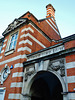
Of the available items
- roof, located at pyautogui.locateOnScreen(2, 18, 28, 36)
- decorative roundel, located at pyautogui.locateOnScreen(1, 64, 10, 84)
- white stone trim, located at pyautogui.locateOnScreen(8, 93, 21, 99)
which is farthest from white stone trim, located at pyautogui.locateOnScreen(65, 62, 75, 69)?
roof, located at pyautogui.locateOnScreen(2, 18, 28, 36)

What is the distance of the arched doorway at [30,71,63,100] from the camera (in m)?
8.41

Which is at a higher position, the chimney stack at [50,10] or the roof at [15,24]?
the chimney stack at [50,10]

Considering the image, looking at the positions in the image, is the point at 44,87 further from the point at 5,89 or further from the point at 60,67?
the point at 60,67

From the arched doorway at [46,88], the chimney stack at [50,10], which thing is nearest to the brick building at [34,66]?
the arched doorway at [46,88]

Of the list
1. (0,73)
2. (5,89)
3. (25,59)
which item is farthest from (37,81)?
(0,73)

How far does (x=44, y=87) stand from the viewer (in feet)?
31.0

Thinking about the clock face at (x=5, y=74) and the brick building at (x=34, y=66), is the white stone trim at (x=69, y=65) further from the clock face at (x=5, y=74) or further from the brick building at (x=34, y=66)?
the clock face at (x=5, y=74)

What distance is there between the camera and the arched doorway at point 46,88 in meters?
8.41

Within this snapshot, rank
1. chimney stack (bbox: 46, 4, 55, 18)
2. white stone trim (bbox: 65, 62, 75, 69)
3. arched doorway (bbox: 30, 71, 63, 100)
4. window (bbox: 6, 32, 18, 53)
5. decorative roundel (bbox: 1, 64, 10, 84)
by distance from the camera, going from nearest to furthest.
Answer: white stone trim (bbox: 65, 62, 75, 69) < arched doorway (bbox: 30, 71, 63, 100) < decorative roundel (bbox: 1, 64, 10, 84) < window (bbox: 6, 32, 18, 53) < chimney stack (bbox: 46, 4, 55, 18)

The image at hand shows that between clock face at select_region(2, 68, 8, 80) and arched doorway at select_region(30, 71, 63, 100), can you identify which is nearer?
arched doorway at select_region(30, 71, 63, 100)

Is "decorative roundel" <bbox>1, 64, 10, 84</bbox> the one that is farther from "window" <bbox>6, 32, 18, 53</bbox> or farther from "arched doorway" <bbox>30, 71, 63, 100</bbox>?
"arched doorway" <bbox>30, 71, 63, 100</bbox>

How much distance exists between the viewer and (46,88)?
9562 millimetres

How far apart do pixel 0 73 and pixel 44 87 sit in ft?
14.5

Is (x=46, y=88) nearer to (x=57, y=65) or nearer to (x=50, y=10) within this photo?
(x=57, y=65)
